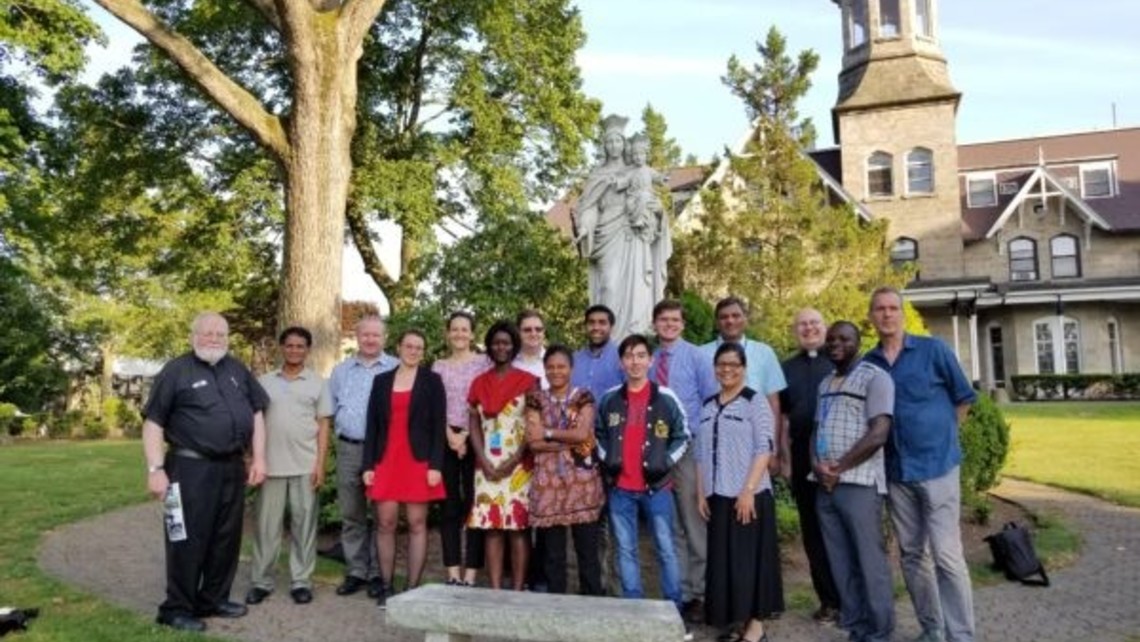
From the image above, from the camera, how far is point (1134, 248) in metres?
34.1

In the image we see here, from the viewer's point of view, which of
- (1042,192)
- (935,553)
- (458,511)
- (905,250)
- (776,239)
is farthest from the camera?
(905,250)

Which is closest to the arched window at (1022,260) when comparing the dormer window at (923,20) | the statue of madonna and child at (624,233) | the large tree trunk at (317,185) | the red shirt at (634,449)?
the dormer window at (923,20)

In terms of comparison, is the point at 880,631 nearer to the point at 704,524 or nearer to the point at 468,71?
the point at 704,524

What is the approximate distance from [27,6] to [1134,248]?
120 ft

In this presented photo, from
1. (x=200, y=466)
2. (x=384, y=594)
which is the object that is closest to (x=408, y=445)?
(x=384, y=594)

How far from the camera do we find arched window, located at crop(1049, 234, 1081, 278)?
3481 cm

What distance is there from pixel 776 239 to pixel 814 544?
56.2 feet

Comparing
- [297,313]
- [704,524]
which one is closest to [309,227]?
[297,313]

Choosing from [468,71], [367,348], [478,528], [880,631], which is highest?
[468,71]

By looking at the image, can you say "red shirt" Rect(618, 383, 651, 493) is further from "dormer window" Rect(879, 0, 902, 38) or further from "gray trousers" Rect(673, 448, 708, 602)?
"dormer window" Rect(879, 0, 902, 38)

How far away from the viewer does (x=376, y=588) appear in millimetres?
6711

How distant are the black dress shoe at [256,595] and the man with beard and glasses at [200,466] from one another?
32cm

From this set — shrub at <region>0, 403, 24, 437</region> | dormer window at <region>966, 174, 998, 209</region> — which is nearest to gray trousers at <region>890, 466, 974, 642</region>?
shrub at <region>0, 403, 24, 437</region>

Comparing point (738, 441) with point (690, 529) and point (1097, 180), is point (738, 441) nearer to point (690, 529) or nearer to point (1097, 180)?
point (690, 529)
